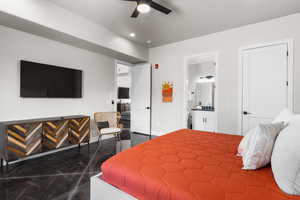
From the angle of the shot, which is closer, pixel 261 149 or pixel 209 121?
pixel 261 149

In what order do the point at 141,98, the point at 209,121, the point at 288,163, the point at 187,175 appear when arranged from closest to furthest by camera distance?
1. the point at 288,163
2. the point at 187,175
3. the point at 209,121
4. the point at 141,98

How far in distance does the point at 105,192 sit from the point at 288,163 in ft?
4.19

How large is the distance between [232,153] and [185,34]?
2967mm

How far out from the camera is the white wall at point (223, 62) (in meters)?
2.80

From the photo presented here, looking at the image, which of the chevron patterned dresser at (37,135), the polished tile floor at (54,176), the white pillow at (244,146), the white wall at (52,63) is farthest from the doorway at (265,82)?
the chevron patterned dresser at (37,135)

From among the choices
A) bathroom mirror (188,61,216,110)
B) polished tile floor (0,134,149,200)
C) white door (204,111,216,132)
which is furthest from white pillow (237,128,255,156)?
bathroom mirror (188,61,216,110)

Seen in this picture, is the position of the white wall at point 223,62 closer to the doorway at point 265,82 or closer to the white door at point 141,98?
the doorway at point 265,82

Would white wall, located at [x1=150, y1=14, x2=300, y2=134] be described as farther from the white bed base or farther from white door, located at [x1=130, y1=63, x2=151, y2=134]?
the white bed base

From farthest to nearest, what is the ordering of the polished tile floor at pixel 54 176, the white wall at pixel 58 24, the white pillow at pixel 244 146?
the white wall at pixel 58 24, the polished tile floor at pixel 54 176, the white pillow at pixel 244 146

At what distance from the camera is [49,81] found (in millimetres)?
2992

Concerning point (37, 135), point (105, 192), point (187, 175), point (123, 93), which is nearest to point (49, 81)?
point (37, 135)

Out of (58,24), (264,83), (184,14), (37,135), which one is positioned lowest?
(37,135)

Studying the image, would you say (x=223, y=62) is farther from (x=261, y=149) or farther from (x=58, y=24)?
(x=58, y=24)

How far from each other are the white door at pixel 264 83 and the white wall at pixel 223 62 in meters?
0.15
